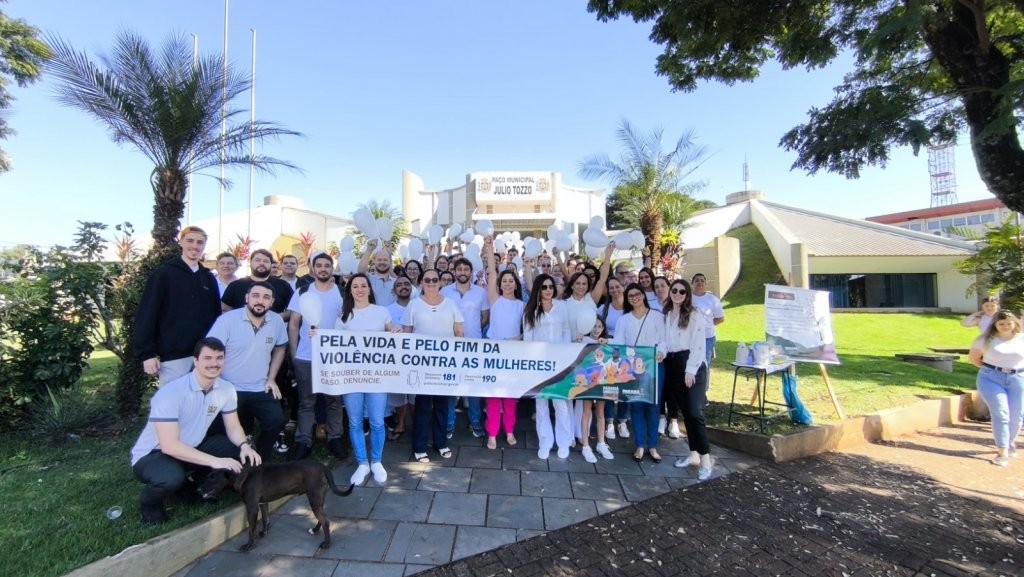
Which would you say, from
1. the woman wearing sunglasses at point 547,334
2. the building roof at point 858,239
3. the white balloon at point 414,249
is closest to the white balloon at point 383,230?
the white balloon at point 414,249

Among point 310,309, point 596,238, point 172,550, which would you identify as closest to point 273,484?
point 172,550

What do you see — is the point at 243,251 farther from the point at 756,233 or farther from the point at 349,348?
the point at 756,233

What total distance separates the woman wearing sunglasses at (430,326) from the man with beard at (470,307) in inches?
11.1

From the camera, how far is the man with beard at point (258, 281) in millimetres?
4742

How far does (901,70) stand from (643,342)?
418cm

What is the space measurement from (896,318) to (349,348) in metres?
23.5

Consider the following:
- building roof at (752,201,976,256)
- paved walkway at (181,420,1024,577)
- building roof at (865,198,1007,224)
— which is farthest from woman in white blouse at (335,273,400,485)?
building roof at (865,198,1007,224)

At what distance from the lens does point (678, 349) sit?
4.64 m

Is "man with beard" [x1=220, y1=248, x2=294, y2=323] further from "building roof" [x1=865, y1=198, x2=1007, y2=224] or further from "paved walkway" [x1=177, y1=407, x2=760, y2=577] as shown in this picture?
"building roof" [x1=865, y1=198, x2=1007, y2=224]

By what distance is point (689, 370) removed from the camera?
14.7ft

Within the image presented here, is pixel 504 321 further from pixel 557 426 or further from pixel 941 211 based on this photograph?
pixel 941 211

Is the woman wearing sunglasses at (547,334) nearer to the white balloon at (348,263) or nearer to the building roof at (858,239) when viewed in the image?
the white balloon at (348,263)

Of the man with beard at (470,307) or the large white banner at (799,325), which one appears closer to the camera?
the man with beard at (470,307)

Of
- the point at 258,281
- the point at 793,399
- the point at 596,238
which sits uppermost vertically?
the point at 596,238
